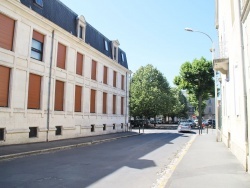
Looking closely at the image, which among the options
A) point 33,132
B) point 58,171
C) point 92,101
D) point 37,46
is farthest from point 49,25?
point 58,171

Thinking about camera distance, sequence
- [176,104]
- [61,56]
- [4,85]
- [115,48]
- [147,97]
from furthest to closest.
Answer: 1. [176,104]
2. [147,97]
3. [115,48]
4. [61,56]
5. [4,85]

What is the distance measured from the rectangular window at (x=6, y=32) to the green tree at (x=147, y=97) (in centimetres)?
3186

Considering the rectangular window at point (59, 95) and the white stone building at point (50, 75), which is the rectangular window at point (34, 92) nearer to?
the white stone building at point (50, 75)

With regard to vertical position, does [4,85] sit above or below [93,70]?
below

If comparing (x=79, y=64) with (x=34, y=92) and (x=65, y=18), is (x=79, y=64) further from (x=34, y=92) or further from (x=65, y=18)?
(x=34, y=92)

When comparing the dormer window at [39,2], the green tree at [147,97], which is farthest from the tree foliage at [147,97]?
the dormer window at [39,2]

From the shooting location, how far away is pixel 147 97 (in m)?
45.6

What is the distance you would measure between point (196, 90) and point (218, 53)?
3015 cm

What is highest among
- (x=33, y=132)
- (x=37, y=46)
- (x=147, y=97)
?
(x=37, y=46)

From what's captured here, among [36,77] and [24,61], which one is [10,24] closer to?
[24,61]

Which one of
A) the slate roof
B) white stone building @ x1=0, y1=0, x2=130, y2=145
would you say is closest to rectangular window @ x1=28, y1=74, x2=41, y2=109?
white stone building @ x1=0, y1=0, x2=130, y2=145

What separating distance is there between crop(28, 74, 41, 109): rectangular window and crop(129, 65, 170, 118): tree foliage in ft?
96.1

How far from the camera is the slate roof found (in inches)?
704

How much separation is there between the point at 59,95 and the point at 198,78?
2992 cm
